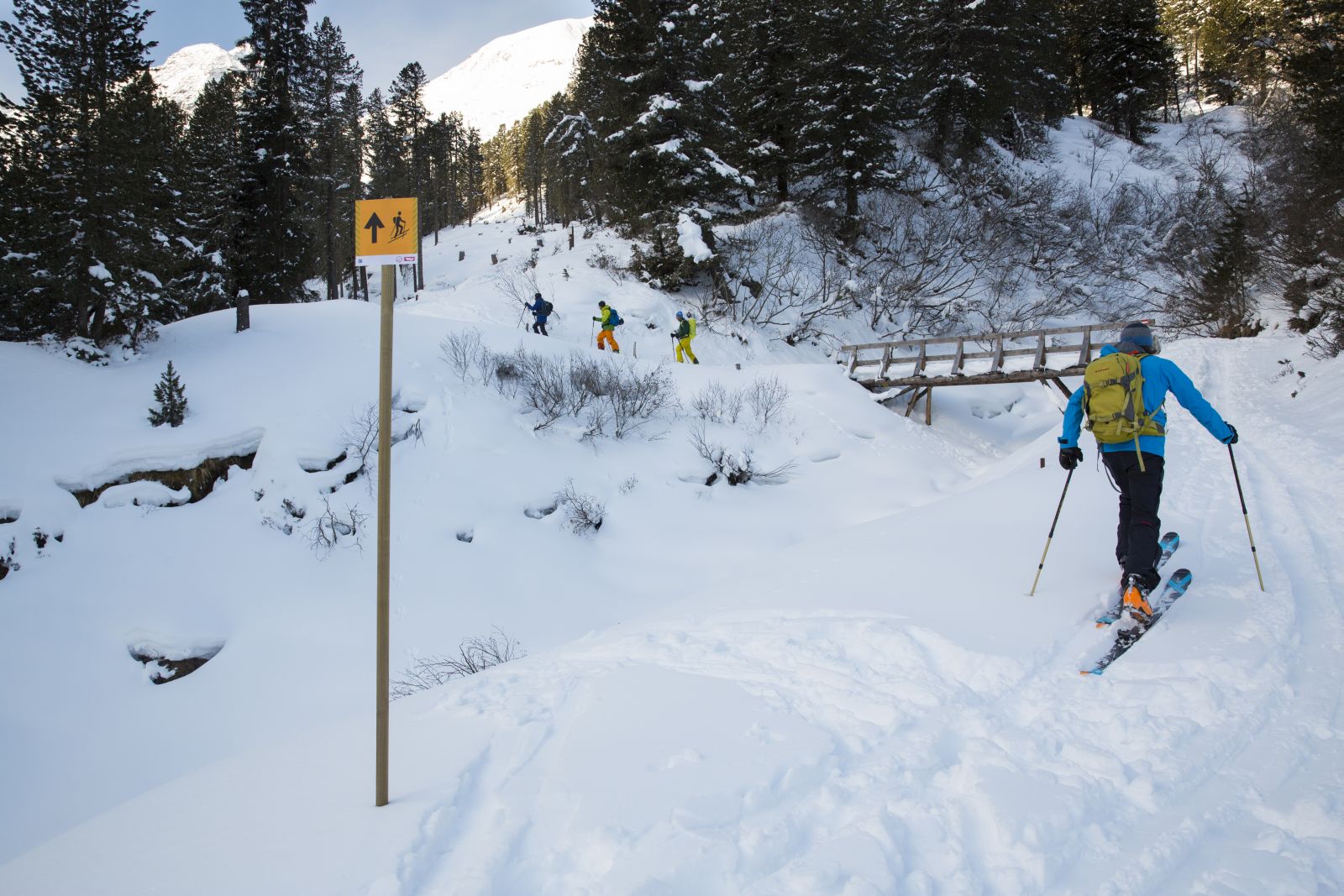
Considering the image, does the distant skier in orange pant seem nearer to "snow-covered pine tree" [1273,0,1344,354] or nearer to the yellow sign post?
the yellow sign post

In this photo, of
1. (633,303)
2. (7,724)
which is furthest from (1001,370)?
(7,724)

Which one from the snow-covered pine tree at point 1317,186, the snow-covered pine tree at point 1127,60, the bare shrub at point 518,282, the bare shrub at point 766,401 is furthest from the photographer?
the snow-covered pine tree at point 1127,60

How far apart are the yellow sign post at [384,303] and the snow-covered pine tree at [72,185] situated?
44.6 ft


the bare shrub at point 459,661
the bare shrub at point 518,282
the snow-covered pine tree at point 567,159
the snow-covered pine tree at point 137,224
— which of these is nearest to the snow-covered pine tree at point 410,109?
the snow-covered pine tree at point 567,159

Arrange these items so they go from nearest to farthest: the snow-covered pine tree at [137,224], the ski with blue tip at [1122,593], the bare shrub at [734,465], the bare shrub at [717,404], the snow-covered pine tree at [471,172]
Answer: the ski with blue tip at [1122,593] < the bare shrub at [734,465] < the snow-covered pine tree at [137,224] < the bare shrub at [717,404] < the snow-covered pine tree at [471,172]

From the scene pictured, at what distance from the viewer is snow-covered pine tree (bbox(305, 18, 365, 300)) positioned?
22.4 metres

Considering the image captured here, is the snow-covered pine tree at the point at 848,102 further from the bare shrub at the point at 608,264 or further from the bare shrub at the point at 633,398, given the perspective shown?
the bare shrub at the point at 633,398

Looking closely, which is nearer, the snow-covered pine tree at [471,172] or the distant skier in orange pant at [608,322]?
the distant skier in orange pant at [608,322]

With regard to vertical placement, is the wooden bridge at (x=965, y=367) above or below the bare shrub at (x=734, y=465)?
above

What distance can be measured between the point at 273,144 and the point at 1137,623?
24.4 metres

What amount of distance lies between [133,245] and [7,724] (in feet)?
34.0

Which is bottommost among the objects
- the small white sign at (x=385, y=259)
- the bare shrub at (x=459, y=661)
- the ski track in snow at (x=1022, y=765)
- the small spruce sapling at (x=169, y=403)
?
the bare shrub at (x=459, y=661)

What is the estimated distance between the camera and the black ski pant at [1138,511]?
4.34 metres

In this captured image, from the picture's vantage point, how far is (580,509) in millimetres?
10117
